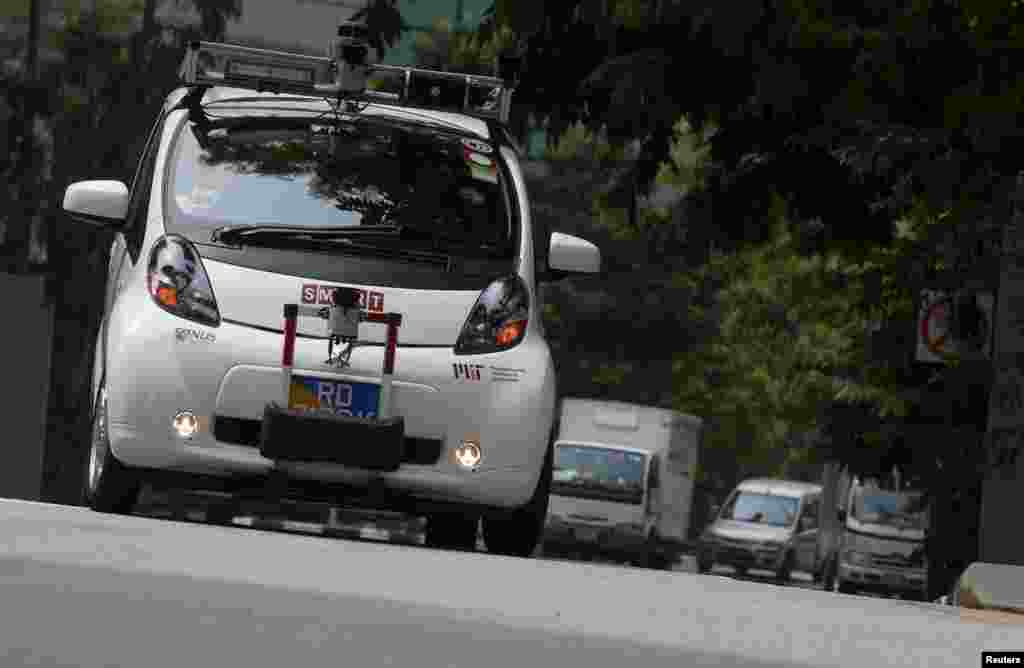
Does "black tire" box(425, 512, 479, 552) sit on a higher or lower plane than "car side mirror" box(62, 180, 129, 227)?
lower

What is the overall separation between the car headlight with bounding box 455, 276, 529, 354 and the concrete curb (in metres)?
2.14

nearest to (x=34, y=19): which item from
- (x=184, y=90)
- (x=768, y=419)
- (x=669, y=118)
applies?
(x=669, y=118)

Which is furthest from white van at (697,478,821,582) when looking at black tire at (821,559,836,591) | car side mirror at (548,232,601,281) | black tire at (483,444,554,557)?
car side mirror at (548,232,601,281)

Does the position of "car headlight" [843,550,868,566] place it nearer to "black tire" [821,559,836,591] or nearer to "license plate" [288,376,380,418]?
"black tire" [821,559,836,591]

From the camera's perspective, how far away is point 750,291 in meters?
53.6

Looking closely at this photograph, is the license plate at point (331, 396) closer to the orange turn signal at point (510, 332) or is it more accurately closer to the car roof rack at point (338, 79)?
the orange turn signal at point (510, 332)

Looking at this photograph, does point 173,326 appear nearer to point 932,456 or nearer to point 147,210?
point 147,210

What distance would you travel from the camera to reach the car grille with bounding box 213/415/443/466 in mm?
10586

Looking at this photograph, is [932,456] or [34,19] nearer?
[932,456]

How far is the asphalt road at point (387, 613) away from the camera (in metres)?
6.02

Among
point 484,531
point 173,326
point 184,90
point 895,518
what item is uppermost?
point 184,90

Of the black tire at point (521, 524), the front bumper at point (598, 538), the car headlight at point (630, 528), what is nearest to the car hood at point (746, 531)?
the front bumper at point (598, 538)

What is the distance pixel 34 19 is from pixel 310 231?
20700 millimetres

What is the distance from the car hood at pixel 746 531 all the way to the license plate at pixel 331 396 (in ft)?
139
